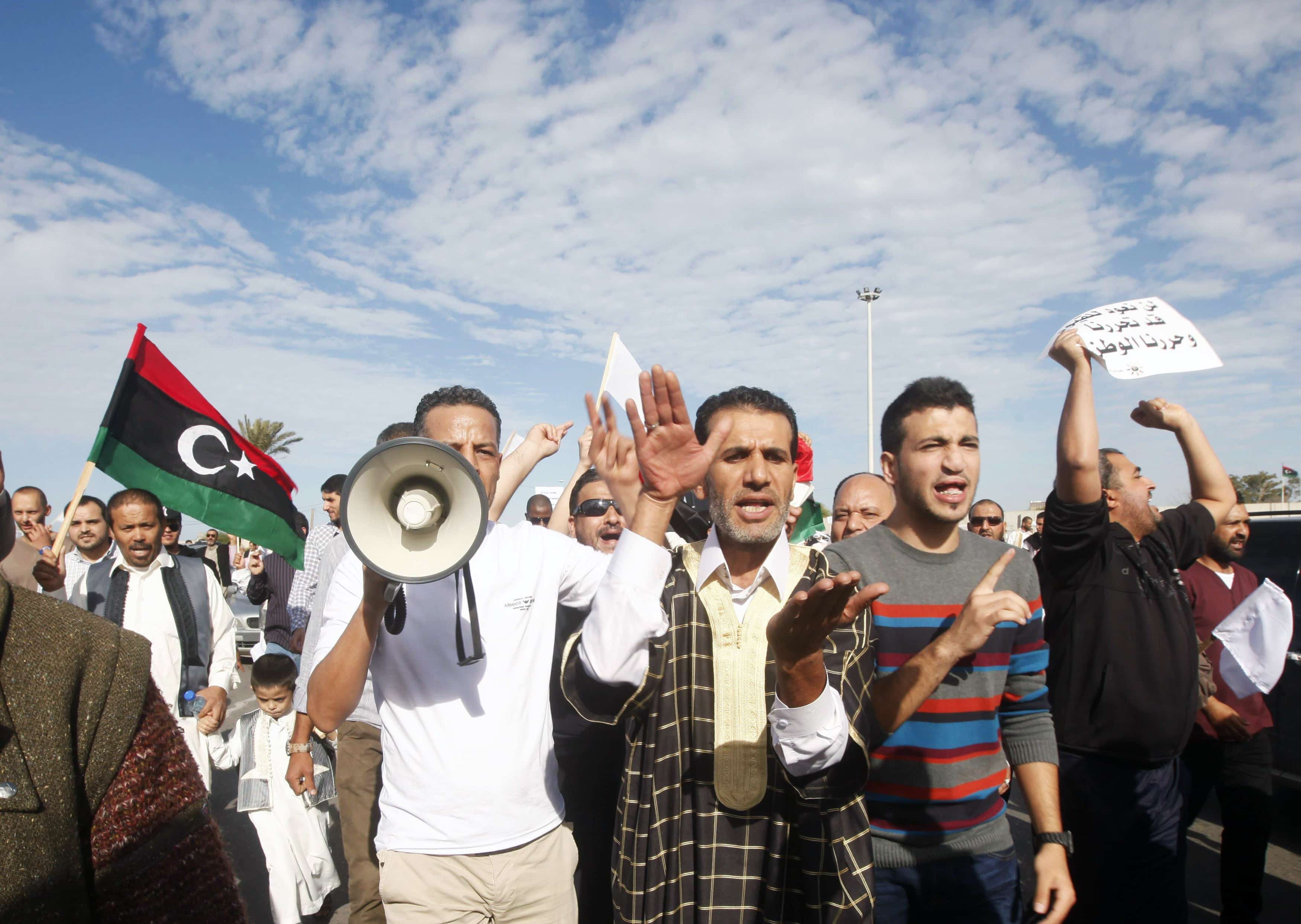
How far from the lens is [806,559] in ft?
7.30

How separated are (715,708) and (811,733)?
1.09 feet

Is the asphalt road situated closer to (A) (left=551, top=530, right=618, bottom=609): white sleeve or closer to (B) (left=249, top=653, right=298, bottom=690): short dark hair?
(B) (left=249, top=653, right=298, bottom=690): short dark hair

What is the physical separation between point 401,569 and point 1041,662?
5.92ft

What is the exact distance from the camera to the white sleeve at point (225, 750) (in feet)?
Result: 14.9

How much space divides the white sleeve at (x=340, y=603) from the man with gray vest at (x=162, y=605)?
2.69 metres

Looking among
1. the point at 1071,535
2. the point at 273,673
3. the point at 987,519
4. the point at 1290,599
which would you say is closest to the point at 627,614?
the point at 1071,535

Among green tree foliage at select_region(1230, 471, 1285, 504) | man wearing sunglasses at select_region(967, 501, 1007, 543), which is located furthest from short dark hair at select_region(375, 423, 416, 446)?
green tree foliage at select_region(1230, 471, 1285, 504)

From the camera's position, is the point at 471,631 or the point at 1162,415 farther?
the point at 1162,415

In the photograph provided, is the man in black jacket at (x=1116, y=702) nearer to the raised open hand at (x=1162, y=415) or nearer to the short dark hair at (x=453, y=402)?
the raised open hand at (x=1162, y=415)

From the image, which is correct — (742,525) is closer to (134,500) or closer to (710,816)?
(710,816)

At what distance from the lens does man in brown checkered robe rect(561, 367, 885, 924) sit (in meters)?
1.74

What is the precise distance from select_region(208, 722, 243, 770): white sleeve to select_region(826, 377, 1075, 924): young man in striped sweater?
3.74 meters

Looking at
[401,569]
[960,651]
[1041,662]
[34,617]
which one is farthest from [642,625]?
[1041,662]

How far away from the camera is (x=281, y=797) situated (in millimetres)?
4246
